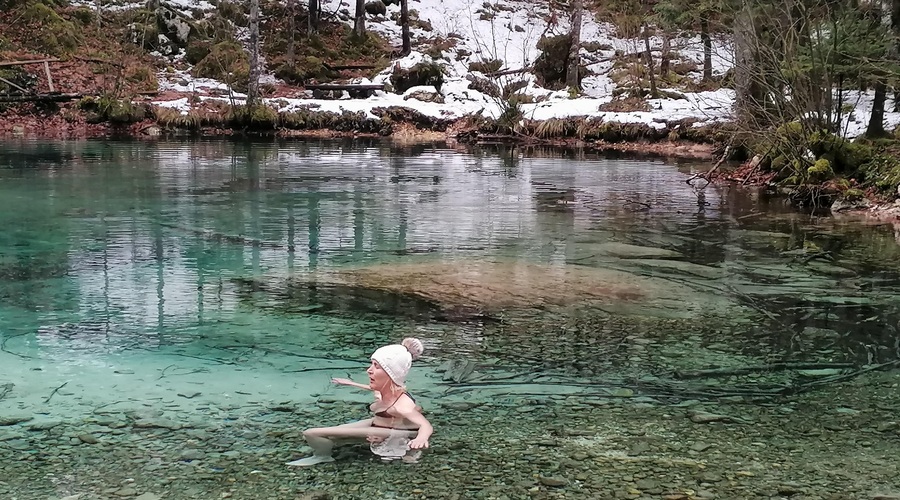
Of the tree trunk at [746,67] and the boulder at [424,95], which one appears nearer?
the tree trunk at [746,67]

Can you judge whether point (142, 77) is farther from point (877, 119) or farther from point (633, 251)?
point (633, 251)

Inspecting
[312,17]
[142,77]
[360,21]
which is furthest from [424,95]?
[142,77]

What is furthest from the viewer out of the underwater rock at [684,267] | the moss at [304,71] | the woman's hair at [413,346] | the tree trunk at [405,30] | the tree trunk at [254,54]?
the tree trunk at [405,30]

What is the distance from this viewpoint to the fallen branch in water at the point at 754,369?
4988 mm

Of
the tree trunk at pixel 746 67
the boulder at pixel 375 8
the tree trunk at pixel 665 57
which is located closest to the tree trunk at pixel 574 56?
the tree trunk at pixel 665 57

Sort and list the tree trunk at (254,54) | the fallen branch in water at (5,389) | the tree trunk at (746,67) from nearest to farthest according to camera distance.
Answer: the fallen branch in water at (5,389)
the tree trunk at (746,67)
the tree trunk at (254,54)

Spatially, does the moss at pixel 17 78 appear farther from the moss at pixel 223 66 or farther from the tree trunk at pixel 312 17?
the tree trunk at pixel 312 17

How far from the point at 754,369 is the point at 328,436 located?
9.42 ft

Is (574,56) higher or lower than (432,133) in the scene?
higher

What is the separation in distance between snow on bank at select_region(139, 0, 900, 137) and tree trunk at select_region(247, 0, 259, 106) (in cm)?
122

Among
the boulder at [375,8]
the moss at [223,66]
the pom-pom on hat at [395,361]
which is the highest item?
the boulder at [375,8]

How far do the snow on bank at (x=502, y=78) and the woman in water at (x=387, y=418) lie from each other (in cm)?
1437

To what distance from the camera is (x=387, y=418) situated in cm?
386

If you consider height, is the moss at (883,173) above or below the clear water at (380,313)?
above
